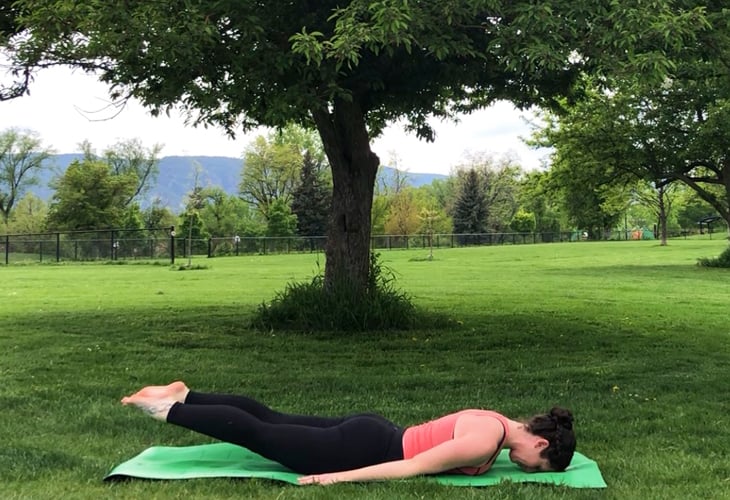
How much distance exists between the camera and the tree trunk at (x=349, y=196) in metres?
9.45

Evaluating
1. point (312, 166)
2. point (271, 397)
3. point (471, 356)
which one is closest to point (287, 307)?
point (471, 356)

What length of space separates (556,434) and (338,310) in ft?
19.0

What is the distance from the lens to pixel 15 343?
8281 mm

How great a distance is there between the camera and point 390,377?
Answer: 6.37 metres

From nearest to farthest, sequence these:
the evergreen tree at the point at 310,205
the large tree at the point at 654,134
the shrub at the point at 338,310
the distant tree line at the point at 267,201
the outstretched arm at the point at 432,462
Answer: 1. the outstretched arm at the point at 432,462
2. the shrub at the point at 338,310
3. the large tree at the point at 654,134
4. the distant tree line at the point at 267,201
5. the evergreen tree at the point at 310,205

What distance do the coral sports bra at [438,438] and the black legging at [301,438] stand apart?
58mm

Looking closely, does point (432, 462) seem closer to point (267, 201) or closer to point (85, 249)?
point (85, 249)

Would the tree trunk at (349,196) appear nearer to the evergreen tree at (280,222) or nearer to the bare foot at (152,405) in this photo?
the bare foot at (152,405)

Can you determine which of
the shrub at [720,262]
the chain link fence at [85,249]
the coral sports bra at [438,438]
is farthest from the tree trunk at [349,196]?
the chain link fence at [85,249]

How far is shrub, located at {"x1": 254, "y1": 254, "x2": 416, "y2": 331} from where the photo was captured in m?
9.12

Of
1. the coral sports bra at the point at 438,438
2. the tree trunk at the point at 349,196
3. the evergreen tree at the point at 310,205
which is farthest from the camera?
the evergreen tree at the point at 310,205

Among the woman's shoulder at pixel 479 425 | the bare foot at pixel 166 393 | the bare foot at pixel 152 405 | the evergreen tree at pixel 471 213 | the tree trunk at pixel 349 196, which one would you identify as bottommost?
the woman's shoulder at pixel 479 425

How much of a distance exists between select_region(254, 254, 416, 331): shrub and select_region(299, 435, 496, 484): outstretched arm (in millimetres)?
5664

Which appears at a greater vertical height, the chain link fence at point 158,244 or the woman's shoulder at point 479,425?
the chain link fence at point 158,244
